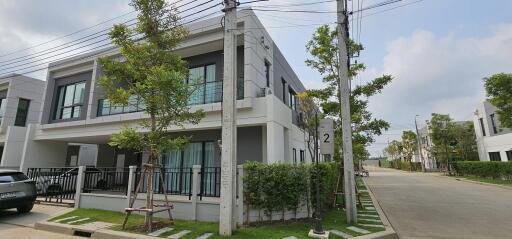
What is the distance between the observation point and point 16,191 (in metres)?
8.97

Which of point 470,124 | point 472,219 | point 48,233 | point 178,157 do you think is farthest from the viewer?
point 470,124

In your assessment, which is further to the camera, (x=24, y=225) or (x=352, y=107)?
(x=352, y=107)

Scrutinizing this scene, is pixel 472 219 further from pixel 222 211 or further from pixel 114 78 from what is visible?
pixel 114 78

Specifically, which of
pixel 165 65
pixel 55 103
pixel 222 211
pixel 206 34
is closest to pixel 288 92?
pixel 206 34

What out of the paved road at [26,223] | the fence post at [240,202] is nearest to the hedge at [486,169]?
the fence post at [240,202]

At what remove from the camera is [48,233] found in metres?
7.33

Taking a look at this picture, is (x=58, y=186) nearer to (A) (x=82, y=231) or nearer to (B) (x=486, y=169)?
(A) (x=82, y=231)

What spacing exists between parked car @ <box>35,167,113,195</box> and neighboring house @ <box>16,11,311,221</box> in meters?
0.58

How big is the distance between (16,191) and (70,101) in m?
8.24

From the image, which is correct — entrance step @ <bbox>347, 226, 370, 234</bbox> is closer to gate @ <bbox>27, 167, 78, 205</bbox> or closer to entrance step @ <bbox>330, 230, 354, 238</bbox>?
entrance step @ <bbox>330, 230, 354, 238</bbox>

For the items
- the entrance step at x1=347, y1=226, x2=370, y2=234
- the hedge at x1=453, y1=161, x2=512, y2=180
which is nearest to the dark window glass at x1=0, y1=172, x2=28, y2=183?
the entrance step at x1=347, y1=226, x2=370, y2=234

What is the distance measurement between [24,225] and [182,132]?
6.20 meters

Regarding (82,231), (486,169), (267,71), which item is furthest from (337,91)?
(486,169)

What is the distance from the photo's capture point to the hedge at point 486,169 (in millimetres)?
22406
